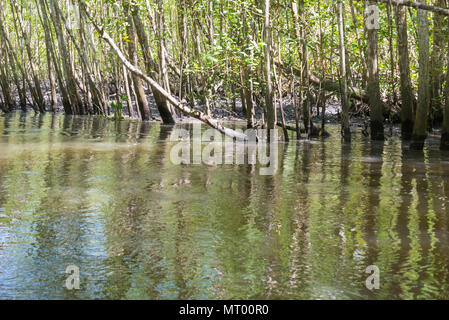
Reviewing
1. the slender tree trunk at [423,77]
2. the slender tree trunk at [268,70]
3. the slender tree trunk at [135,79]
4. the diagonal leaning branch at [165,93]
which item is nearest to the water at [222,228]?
the slender tree trunk at [423,77]

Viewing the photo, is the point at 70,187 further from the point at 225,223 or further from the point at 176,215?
the point at 225,223

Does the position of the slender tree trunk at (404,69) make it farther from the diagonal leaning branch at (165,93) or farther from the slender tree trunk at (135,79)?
the slender tree trunk at (135,79)

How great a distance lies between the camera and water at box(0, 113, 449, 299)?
4812 millimetres

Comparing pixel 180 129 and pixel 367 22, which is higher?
pixel 367 22

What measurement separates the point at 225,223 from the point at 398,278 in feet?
7.27

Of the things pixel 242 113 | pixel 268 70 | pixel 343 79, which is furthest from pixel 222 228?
pixel 242 113

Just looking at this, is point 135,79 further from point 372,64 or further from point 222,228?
point 222,228

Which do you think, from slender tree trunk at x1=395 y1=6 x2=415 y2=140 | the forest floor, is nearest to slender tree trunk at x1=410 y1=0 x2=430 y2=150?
slender tree trunk at x1=395 y1=6 x2=415 y2=140

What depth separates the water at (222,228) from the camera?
4812 millimetres

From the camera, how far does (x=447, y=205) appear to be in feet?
24.9

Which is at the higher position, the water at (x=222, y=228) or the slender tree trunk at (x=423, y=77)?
the slender tree trunk at (x=423, y=77)

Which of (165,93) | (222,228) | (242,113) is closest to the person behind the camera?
(222,228)

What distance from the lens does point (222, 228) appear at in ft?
21.1

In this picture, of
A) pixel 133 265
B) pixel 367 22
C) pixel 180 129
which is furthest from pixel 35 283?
pixel 180 129
